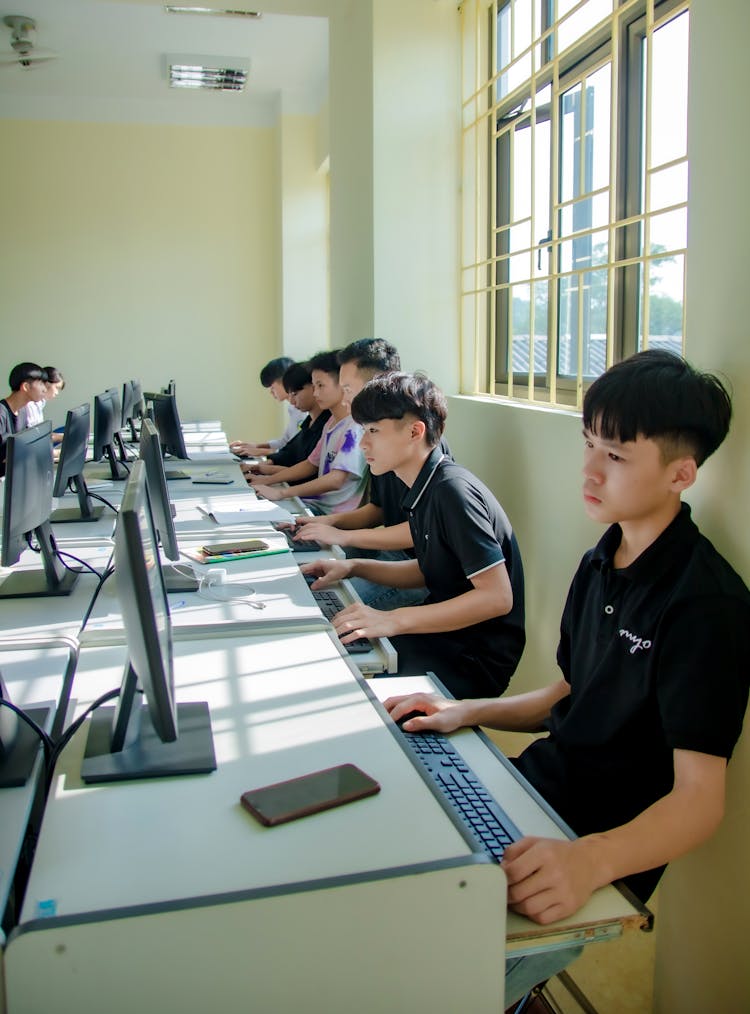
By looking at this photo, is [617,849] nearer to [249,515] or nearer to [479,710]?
[479,710]

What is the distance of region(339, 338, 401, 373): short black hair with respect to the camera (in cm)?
308

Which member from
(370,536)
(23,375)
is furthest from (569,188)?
(23,375)

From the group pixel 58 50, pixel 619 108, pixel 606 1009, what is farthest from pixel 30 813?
pixel 58 50

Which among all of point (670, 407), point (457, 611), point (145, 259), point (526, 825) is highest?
point (145, 259)

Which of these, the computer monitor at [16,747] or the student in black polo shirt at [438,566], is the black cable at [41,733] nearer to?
the computer monitor at [16,747]

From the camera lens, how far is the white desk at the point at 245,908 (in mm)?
867

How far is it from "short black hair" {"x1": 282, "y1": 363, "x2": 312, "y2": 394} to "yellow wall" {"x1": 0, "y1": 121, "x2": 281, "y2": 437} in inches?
120

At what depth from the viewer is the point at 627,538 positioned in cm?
137

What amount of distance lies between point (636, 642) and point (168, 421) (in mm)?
3188

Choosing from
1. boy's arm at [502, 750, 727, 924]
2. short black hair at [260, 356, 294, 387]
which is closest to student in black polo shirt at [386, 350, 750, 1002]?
boy's arm at [502, 750, 727, 924]

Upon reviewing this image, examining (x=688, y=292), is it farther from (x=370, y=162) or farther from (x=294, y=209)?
(x=294, y=209)

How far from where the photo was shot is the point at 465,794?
1.25 metres

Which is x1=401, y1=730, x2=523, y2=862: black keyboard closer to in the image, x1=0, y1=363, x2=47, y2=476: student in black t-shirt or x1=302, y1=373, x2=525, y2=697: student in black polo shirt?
x1=302, y1=373, x2=525, y2=697: student in black polo shirt

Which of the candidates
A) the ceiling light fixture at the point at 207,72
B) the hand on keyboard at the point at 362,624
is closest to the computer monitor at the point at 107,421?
the hand on keyboard at the point at 362,624
